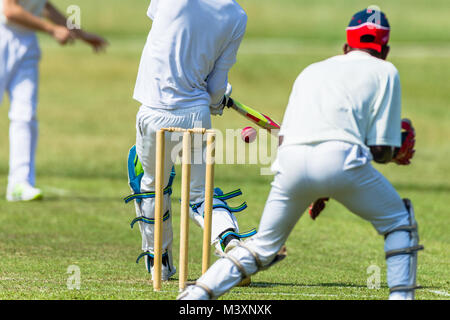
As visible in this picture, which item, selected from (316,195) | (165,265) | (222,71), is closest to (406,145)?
(316,195)

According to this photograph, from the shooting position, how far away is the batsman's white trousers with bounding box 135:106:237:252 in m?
6.16

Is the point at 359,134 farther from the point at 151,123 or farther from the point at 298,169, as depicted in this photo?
the point at 151,123

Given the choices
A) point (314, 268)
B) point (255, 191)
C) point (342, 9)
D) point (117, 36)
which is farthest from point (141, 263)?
point (342, 9)

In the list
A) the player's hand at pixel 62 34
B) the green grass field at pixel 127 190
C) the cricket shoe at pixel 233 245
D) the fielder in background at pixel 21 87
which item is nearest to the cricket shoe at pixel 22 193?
the fielder in background at pixel 21 87

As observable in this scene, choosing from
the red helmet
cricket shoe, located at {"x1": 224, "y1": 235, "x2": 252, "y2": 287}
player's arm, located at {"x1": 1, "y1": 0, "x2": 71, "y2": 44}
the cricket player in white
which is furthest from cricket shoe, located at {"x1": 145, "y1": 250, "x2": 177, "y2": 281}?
player's arm, located at {"x1": 1, "y1": 0, "x2": 71, "y2": 44}

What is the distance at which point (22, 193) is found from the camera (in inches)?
415

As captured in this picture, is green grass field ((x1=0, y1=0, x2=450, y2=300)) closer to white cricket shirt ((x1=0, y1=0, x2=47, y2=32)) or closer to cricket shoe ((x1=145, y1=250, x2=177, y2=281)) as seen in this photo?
cricket shoe ((x1=145, y1=250, x2=177, y2=281))

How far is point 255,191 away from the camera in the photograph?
12195 millimetres

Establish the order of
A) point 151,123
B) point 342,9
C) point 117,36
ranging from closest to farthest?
point 151,123 → point 117,36 → point 342,9

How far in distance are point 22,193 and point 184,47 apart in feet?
16.5

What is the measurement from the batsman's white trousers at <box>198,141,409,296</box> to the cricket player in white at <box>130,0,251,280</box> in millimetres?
1312

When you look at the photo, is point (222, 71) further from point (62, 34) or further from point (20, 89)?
point (20, 89)

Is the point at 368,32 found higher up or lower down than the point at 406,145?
higher up
